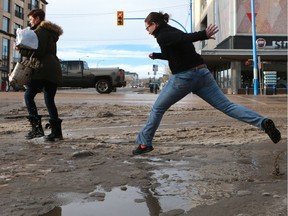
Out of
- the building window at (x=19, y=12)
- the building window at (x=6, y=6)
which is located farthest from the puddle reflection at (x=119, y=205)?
the building window at (x=19, y=12)

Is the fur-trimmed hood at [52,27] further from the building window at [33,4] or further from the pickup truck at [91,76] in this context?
the building window at [33,4]

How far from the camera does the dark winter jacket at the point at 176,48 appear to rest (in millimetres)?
4266

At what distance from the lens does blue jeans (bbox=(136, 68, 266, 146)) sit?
14.5 feet

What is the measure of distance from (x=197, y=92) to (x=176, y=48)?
23.6 inches

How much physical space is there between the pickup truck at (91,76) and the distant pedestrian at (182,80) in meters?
A: 18.8

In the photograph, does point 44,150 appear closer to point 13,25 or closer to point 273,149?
point 273,149

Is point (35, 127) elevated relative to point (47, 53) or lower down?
lower down

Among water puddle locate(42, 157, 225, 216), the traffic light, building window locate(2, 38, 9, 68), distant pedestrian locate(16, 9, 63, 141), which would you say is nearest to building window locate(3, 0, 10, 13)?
building window locate(2, 38, 9, 68)

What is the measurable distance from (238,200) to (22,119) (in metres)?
6.58

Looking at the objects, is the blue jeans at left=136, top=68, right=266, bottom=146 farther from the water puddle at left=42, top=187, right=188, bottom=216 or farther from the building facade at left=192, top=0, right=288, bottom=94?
the building facade at left=192, top=0, right=288, bottom=94

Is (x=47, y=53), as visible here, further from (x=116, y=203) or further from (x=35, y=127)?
(x=116, y=203)

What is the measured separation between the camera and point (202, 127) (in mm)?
7395

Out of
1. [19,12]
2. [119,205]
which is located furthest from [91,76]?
[19,12]

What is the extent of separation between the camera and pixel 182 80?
440cm
